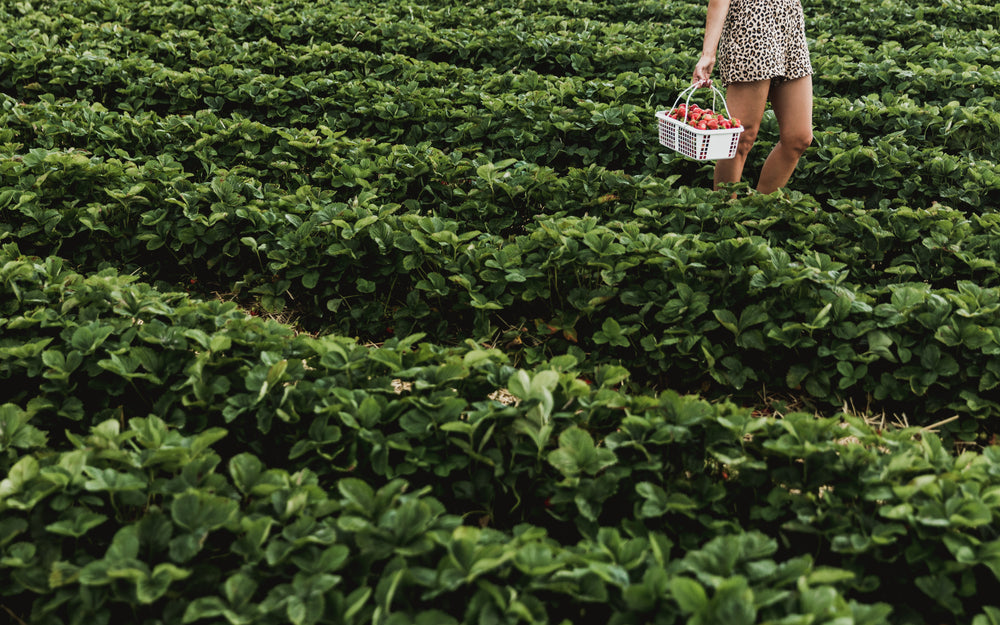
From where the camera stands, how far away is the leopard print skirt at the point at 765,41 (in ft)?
12.4

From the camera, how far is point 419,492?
77.7 inches

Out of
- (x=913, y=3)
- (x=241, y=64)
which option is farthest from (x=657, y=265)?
(x=913, y=3)

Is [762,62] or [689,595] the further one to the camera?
[762,62]

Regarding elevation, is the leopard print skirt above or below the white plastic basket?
above

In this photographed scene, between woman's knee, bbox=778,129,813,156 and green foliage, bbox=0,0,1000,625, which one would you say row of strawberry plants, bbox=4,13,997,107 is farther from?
woman's knee, bbox=778,129,813,156

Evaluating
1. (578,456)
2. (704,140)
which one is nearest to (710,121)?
(704,140)

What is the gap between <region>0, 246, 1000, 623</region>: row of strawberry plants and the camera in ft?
5.92

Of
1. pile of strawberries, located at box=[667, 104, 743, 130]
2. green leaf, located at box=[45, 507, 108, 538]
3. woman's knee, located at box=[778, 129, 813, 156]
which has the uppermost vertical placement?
pile of strawberries, located at box=[667, 104, 743, 130]

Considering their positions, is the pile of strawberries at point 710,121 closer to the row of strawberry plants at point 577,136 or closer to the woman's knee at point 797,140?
the woman's knee at point 797,140

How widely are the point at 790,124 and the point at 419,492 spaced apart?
10.1 feet

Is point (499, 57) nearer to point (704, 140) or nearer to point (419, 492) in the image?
point (704, 140)

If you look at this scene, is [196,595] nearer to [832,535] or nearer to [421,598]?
[421,598]

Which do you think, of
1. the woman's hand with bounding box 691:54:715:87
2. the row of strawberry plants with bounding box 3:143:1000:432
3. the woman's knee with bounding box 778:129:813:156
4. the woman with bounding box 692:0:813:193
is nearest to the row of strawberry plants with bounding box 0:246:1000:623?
the row of strawberry plants with bounding box 3:143:1000:432

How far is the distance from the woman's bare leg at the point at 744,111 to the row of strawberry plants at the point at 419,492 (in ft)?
6.89
